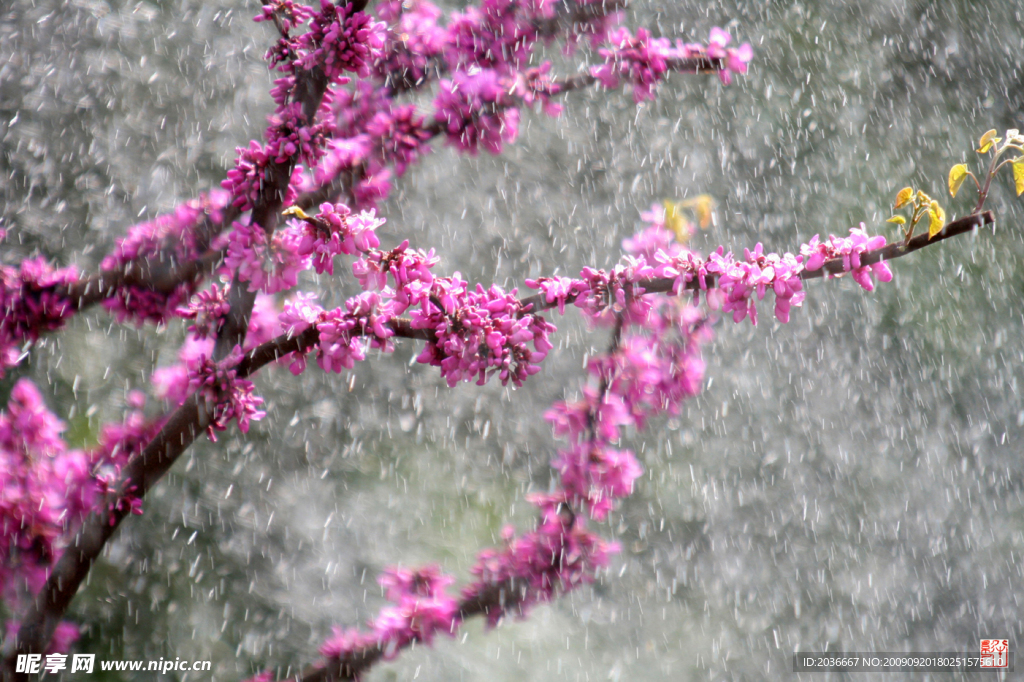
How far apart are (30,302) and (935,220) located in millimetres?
693

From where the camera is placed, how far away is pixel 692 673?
2258 mm

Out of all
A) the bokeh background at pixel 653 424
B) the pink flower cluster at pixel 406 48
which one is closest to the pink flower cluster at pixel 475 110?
the pink flower cluster at pixel 406 48

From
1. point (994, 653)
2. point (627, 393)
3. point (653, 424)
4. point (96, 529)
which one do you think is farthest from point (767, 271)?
point (994, 653)

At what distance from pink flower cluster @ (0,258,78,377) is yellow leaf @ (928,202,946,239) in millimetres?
660

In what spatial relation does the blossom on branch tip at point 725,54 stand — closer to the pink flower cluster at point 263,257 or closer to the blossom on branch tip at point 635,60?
the blossom on branch tip at point 635,60

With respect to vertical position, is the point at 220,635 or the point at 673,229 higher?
the point at 673,229

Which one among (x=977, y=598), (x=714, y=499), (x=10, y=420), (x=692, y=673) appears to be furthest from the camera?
(x=977, y=598)

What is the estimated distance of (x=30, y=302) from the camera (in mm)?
621

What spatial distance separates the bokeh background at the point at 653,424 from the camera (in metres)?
1.85

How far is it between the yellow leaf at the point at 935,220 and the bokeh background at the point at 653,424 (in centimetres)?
168

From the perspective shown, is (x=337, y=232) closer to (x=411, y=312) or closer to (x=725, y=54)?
(x=411, y=312)

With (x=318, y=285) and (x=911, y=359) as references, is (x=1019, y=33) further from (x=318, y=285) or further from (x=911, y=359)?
(x=318, y=285)

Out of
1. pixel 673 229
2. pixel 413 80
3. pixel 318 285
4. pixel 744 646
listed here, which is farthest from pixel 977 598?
pixel 413 80

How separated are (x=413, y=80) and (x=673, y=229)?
0.87ft
